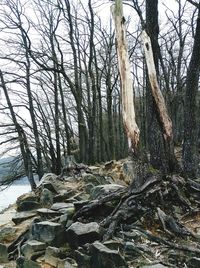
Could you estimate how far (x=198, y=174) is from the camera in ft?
23.6

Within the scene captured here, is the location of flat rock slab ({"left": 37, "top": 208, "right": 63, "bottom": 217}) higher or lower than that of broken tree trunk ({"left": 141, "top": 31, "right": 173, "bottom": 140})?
lower

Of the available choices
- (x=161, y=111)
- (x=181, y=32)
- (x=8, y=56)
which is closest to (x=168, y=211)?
(x=161, y=111)

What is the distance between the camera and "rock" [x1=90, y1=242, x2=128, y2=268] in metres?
4.12

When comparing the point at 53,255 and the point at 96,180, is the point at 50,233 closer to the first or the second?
the point at 53,255

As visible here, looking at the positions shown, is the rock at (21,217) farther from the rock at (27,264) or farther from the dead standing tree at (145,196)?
the rock at (27,264)

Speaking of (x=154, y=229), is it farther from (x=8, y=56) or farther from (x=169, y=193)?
(x=8, y=56)

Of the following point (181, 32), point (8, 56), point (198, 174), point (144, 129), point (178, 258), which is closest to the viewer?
point (178, 258)

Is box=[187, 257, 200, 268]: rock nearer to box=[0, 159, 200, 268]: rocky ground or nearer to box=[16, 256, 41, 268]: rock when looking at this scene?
box=[0, 159, 200, 268]: rocky ground

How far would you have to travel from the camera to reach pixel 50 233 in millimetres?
→ 5305

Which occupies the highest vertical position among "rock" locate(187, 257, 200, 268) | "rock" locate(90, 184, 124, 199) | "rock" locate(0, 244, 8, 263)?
"rock" locate(90, 184, 124, 199)

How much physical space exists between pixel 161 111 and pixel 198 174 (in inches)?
59.2

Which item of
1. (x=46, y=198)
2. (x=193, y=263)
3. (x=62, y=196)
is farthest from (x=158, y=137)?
(x=193, y=263)

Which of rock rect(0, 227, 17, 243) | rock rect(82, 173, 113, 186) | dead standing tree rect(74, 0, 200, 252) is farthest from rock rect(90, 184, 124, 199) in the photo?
rock rect(82, 173, 113, 186)

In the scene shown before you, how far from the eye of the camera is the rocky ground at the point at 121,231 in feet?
14.3
